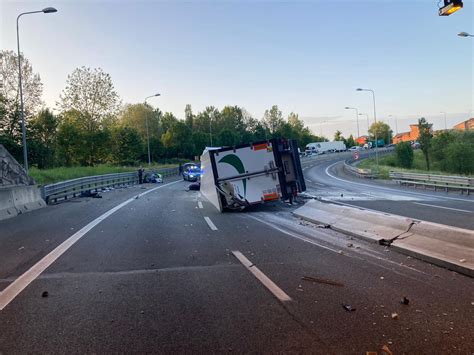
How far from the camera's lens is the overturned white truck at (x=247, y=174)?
15.7 m

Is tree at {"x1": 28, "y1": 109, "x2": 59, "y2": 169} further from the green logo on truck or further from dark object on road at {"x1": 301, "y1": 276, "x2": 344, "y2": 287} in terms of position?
dark object on road at {"x1": 301, "y1": 276, "x2": 344, "y2": 287}

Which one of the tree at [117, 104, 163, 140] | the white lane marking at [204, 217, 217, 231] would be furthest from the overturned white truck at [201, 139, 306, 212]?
the tree at [117, 104, 163, 140]

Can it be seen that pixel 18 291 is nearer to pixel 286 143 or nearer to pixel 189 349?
pixel 189 349

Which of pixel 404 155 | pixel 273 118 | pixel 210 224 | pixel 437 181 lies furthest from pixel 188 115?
pixel 210 224

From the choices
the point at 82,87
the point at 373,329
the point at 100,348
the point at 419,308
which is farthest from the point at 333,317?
the point at 82,87

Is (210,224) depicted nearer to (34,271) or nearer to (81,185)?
(34,271)

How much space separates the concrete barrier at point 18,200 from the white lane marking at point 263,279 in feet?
35.4

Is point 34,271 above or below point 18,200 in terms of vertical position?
below

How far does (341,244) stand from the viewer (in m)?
8.90

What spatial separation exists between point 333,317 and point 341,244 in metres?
4.39

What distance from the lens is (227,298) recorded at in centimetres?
539

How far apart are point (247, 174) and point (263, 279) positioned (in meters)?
9.55

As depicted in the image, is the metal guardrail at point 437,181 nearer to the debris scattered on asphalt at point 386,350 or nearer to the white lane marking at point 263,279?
the white lane marking at point 263,279

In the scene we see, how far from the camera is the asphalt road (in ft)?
13.4
